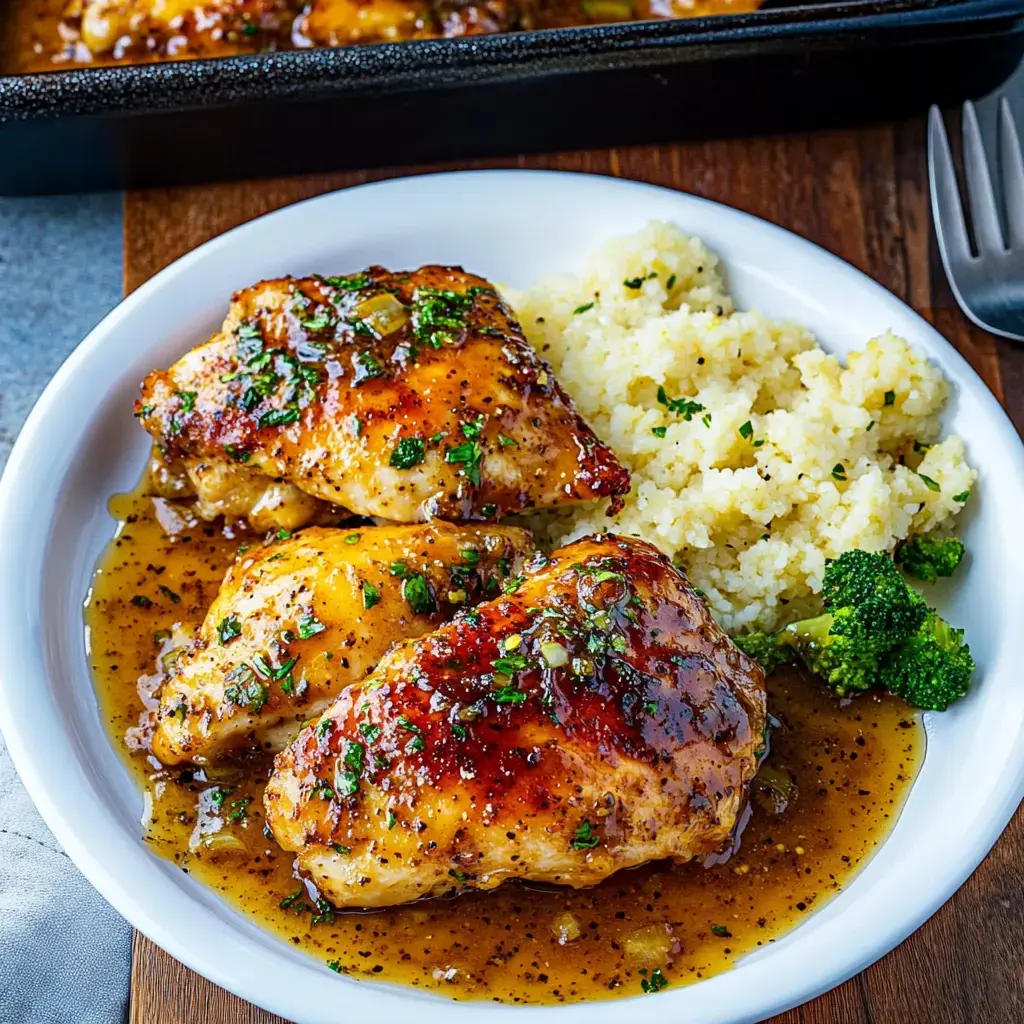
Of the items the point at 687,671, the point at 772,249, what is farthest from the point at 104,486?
the point at 772,249

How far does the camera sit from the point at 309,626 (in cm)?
339

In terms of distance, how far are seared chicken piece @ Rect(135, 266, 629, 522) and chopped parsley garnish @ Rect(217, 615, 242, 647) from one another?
1.58 feet

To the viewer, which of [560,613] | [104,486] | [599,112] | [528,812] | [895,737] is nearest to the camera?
[528,812]

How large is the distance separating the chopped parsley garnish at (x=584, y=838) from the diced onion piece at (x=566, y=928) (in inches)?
14.4

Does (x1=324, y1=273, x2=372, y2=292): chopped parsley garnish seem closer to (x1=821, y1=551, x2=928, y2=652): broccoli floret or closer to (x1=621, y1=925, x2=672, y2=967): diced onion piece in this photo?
(x1=821, y1=551, x2=928, y2=652): broccoli floret

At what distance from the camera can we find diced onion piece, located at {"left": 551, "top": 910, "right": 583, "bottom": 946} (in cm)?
334

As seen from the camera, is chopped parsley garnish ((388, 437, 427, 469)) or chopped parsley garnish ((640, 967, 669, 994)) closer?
chopped parsley garnish ((640, 967, 669, 994))

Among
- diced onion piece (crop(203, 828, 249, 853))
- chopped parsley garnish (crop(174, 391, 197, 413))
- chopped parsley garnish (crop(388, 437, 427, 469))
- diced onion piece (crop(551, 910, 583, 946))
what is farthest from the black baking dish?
diced onion piece (crop(551, 910, 583, 946))

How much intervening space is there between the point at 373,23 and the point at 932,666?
10.4 ft

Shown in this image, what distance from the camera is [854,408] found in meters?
3.93

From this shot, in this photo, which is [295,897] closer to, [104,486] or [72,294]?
[104,486]

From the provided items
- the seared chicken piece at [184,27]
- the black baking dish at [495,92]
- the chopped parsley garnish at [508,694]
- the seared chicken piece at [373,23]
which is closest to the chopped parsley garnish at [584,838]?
the chopped parsley garnish at [508,694]

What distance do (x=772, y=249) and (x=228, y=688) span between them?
93.0 inches

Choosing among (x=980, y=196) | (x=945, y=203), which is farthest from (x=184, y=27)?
(x=980, y=196)
